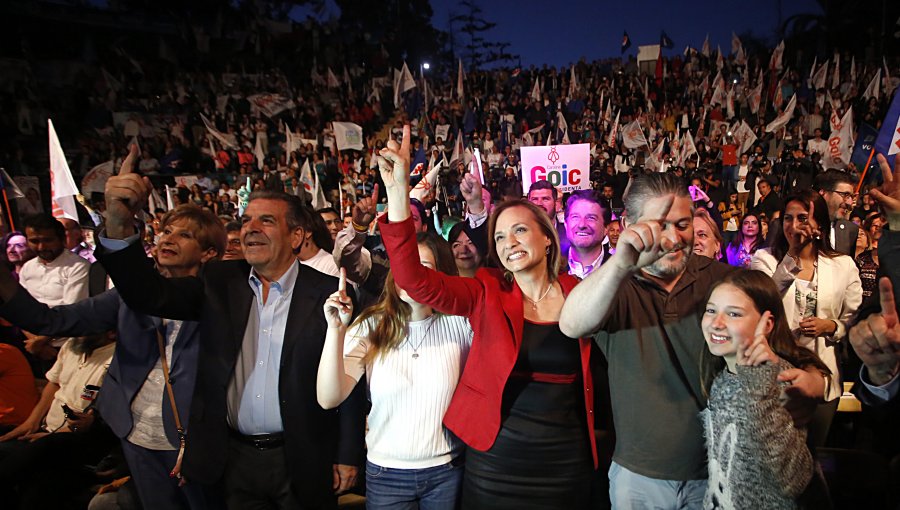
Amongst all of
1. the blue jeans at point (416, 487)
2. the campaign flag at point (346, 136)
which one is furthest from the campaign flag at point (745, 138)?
the blue jeans at point (416, 487)

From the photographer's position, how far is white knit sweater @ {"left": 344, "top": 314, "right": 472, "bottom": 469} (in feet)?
8.52

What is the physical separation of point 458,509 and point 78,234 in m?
6.33

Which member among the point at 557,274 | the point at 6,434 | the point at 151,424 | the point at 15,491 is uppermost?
the point at 557,274

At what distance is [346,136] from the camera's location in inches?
617

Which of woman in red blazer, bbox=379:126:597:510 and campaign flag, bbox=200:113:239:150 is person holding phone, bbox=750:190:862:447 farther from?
campaign flag, bbox=200:113:239:150

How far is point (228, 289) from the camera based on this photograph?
2.93 metres

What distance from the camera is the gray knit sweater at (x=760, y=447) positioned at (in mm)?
2016

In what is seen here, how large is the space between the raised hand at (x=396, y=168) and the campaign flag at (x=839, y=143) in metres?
11.8

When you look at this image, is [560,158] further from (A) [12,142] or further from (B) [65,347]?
(A) [12,142]

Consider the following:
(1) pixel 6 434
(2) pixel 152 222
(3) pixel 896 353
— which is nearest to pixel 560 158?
(3) pixel 896 353

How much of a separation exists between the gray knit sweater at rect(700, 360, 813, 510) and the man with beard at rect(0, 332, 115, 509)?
361 centimetres

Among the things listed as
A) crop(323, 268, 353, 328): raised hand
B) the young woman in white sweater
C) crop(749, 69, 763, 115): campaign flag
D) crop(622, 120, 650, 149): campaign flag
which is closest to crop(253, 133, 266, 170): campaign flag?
crop(622, 120, 650, 149): campaign flag

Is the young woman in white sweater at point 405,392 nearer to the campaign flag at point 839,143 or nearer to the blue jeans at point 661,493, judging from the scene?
the blue jeans at point 661,493

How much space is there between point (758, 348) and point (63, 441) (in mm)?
4237
